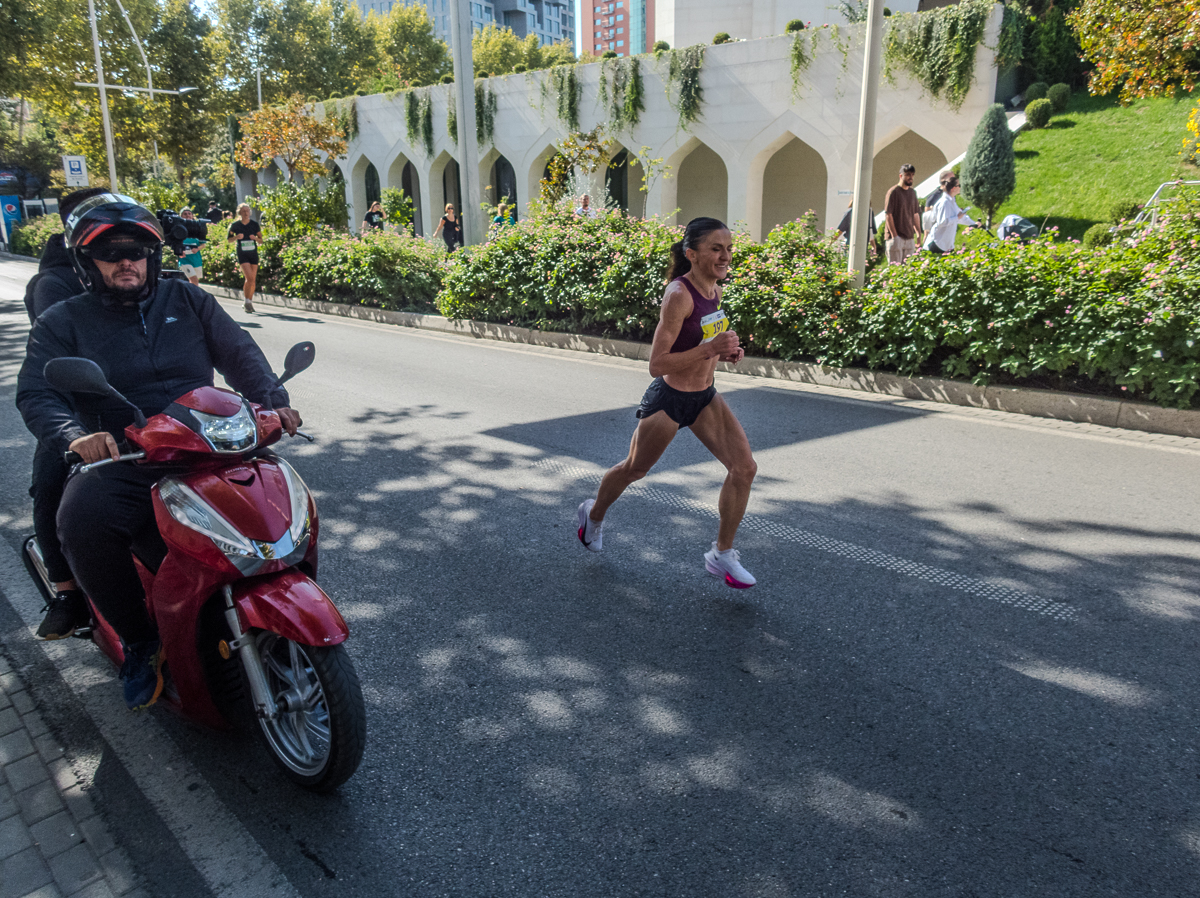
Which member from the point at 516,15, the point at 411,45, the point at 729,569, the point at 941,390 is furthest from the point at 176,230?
the point at 516,15

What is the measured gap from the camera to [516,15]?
131750mm

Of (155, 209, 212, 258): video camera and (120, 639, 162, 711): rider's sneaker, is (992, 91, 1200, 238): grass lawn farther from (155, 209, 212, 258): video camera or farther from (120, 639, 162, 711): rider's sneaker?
(120, 639, 162, 711): rider's sneaker

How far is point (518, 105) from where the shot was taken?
29.2 meters

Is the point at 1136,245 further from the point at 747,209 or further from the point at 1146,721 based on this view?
the point at 747,209

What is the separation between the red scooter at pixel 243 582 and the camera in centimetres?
251

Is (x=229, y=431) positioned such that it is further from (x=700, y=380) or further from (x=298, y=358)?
(x=700, y=380)

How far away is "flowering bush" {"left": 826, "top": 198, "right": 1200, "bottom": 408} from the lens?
693cm

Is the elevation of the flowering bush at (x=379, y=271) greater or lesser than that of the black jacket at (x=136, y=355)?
greater

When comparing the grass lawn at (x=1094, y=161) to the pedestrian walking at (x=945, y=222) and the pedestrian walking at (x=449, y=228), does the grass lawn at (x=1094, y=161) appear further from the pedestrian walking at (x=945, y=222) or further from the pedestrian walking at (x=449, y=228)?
the pedestrian walking at (x=449, y=228)

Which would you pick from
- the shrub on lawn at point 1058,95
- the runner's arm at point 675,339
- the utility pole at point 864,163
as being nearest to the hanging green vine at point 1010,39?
the shrub on lawn at point 1058,95

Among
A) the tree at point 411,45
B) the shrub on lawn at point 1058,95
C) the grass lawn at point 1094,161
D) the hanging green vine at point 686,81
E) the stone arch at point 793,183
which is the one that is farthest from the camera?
the tree at point 411,45

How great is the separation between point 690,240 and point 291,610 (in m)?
2.40

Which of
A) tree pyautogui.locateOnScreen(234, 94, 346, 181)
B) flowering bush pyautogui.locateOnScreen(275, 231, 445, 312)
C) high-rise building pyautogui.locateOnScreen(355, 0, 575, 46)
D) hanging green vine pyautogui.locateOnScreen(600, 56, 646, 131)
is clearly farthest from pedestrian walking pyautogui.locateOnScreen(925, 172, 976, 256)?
high-rise building pyautogui.locateOnScreen(355, 0, 575, 46)

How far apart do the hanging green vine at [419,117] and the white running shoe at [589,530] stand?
3163cm
